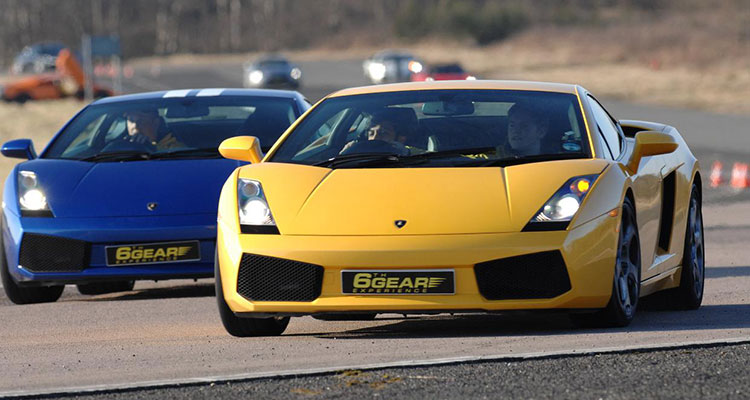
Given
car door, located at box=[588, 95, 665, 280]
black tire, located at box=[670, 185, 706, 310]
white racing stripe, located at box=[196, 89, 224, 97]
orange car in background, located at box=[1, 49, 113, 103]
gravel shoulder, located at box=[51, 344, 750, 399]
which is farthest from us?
orange car in background, located at box=[1, 49, 113, 103]

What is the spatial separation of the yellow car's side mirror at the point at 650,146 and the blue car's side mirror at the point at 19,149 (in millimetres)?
4397

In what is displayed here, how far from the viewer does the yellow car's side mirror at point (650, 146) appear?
754 cm

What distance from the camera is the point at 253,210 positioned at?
271 inches

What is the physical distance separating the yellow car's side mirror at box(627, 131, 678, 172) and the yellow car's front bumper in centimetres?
91

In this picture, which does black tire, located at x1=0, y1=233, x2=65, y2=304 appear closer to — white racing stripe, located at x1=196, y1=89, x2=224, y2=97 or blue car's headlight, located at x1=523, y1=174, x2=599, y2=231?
white racing stripe, located at x1=196, y1=89, x2=224, y2=97

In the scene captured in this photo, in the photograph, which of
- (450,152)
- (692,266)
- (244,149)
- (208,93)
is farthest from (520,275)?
(208,93)

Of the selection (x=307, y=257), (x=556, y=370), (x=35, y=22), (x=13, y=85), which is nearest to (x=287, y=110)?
(x=307, y=257)

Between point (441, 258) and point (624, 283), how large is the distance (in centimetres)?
100

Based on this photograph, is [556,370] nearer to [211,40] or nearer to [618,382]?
[618,382]

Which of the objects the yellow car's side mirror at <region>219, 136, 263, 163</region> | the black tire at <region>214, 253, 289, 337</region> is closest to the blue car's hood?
the yellow car's side mirror at <region>219, 136, 263, 163</region>

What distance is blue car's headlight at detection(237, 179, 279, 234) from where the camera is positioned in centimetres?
679

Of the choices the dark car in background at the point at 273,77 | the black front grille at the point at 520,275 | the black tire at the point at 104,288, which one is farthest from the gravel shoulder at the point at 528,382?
the dark car in background at the point at 273,77

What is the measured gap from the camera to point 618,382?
5344 mm

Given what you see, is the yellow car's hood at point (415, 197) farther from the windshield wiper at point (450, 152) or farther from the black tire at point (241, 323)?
the black tire at point (241, 323)
